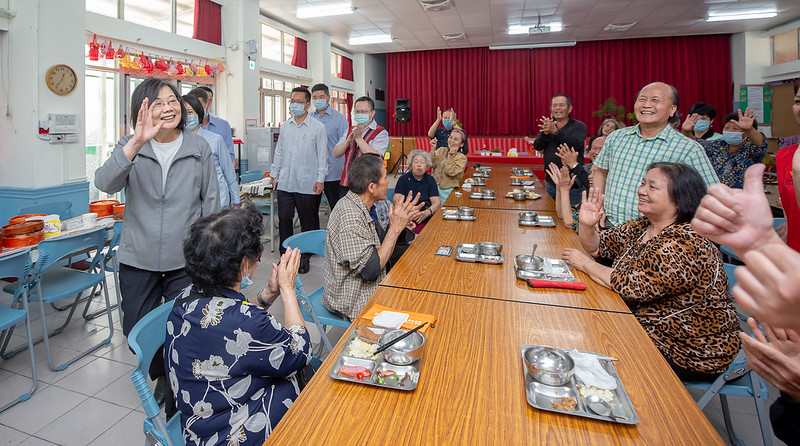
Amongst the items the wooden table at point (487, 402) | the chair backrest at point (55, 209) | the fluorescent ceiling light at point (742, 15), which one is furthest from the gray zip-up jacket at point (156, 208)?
the fluorescent ceiling light at point (742, 15)

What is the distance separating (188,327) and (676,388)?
48.0 inches

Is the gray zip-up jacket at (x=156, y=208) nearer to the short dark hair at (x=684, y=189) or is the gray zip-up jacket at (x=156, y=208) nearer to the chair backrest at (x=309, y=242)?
the chair backrest at (x=309, y=242)

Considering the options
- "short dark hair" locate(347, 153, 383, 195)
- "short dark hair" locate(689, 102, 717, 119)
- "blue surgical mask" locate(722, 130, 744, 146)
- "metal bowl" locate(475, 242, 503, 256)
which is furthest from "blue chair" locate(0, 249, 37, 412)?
"short dark hair" locate(689, 102, 717, 119)

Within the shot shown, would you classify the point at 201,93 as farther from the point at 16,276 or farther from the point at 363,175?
the point at 363,175

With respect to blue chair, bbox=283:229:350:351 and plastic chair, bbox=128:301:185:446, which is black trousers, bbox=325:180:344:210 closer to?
blue chair, bbox=283:229:350:351

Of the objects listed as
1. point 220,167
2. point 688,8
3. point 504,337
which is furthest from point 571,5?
point 504,337

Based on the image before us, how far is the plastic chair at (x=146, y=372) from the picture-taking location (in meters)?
1.17

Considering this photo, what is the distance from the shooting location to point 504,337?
52.5 inches

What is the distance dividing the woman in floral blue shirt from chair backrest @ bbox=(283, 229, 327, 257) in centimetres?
108

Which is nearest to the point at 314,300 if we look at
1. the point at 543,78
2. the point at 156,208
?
the point at 156,208

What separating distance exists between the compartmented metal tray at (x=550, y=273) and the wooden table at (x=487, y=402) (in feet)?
1.33

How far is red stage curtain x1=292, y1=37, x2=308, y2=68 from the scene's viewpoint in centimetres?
941

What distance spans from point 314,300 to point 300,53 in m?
8.41

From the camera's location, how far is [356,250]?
79.1 inches
